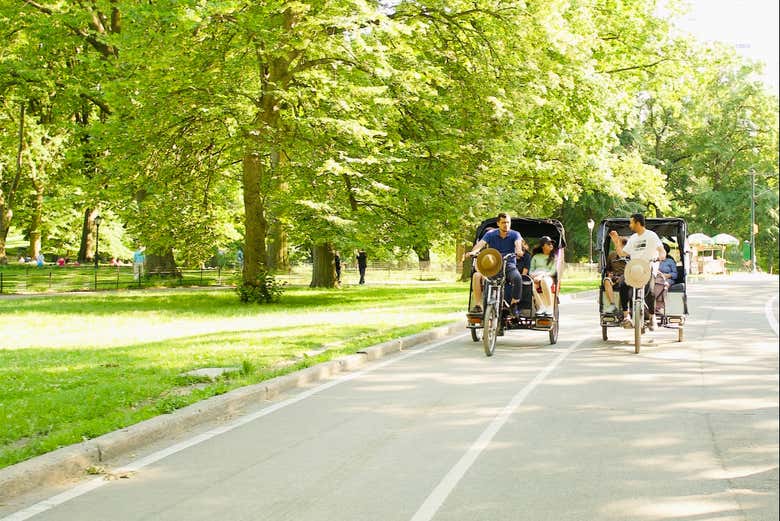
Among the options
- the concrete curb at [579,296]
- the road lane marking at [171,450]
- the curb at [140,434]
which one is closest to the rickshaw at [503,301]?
the road lane marking at [171,450]

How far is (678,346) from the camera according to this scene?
1454cm

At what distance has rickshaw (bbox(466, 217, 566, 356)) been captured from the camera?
13.6 metres

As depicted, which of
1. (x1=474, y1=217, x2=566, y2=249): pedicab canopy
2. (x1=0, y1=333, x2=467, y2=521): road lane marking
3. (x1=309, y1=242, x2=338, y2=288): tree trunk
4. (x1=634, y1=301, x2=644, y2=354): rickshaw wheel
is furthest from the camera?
(x1=309, y1=242, x2=338, y2=288): tree trunk

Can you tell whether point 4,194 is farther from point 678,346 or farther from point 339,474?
point 339,474

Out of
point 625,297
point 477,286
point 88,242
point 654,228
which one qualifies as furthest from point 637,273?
point 88,242

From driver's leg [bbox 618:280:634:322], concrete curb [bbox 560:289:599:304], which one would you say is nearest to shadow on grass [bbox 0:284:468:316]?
concrete curb [bbox 560:289:599:304]

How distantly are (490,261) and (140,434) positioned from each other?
7.57m

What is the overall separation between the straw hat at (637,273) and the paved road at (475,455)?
A: 2.31m

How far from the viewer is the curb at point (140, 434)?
6023 mm

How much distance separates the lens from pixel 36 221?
51281mm

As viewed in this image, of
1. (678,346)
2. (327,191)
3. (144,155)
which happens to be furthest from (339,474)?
(144,155)

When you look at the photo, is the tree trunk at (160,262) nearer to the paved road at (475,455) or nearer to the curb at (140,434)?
the curb at (140,434)

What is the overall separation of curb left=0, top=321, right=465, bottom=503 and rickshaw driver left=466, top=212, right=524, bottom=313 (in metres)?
2.96

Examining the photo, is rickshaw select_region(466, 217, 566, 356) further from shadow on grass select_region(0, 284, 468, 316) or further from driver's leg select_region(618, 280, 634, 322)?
shadow on grass select_region(0, 284, 468, 316)
